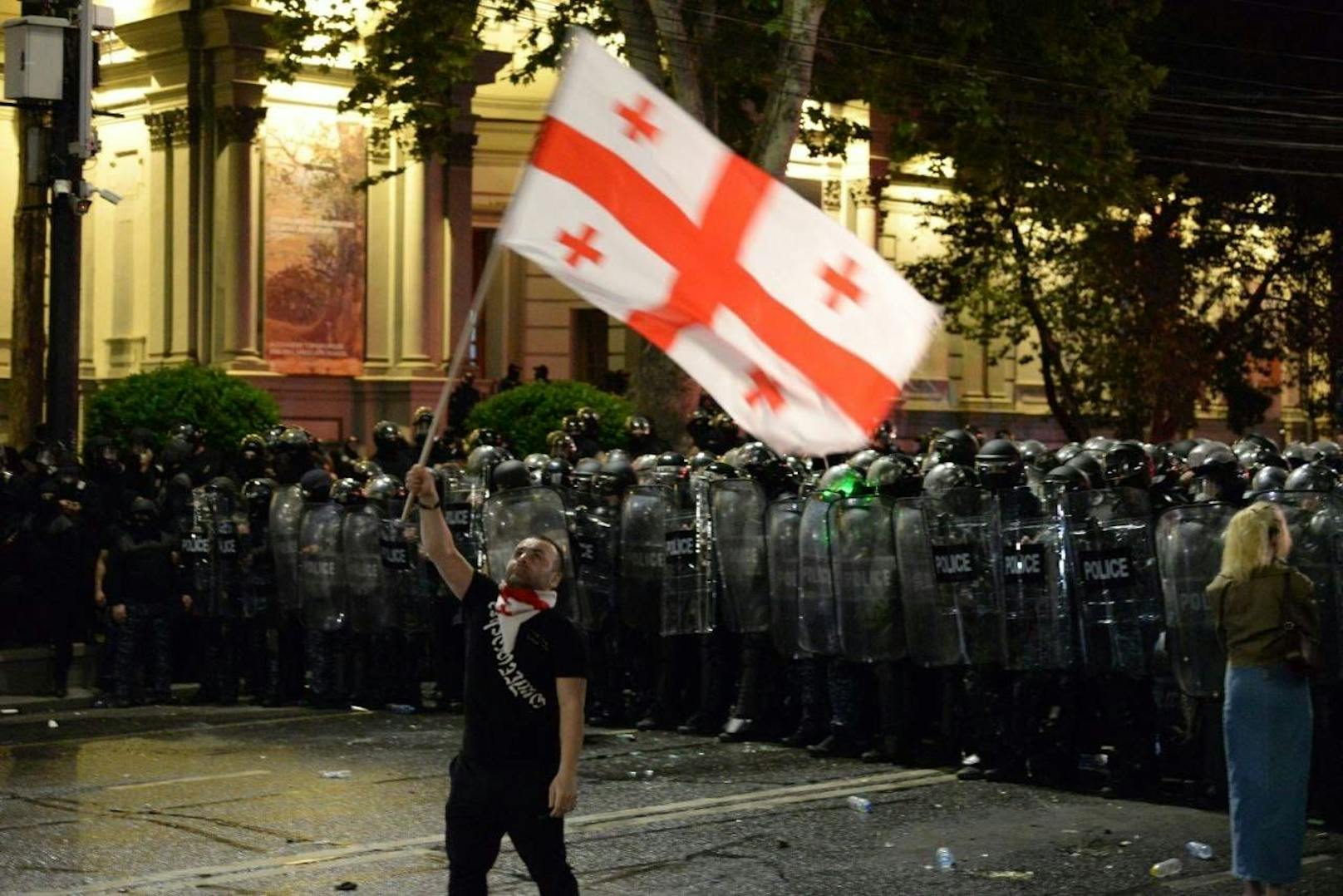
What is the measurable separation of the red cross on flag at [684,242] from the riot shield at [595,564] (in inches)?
344

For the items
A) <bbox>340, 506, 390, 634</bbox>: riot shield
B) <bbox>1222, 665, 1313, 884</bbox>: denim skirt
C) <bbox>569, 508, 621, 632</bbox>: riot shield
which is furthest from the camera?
<bbox>340, 506, 390, 634</bbox>: riot shield

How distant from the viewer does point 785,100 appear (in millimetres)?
23906

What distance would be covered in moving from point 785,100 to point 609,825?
13943 millimetres

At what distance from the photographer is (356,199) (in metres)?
31.7

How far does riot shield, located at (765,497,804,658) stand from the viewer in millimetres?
14023

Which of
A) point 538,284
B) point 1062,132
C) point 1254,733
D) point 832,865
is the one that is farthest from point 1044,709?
point 538,284

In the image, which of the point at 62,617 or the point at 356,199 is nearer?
the point at 62,617

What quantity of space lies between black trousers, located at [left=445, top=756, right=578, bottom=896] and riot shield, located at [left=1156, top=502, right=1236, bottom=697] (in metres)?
5.20

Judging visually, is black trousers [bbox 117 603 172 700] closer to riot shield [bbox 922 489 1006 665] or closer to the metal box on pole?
the metal box on pole

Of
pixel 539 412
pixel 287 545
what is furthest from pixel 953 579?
pixel 539 412

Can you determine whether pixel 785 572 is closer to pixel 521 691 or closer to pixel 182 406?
pixel 521 691

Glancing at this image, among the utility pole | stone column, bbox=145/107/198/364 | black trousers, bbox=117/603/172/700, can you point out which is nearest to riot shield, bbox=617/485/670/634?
black trousers, bbox=117/603/172/700

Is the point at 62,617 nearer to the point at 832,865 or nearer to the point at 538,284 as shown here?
the point at 832,865

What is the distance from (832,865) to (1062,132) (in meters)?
17.4
